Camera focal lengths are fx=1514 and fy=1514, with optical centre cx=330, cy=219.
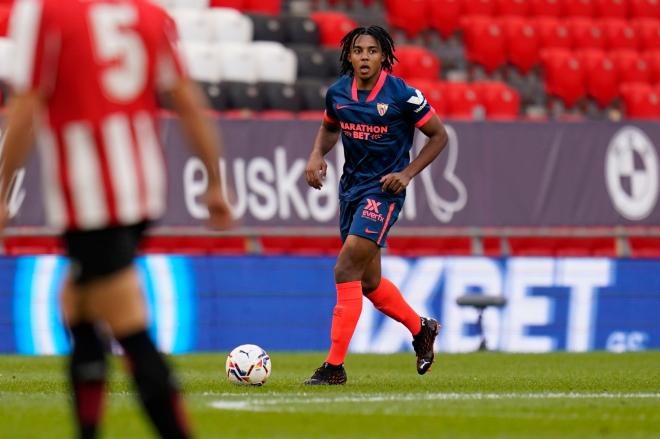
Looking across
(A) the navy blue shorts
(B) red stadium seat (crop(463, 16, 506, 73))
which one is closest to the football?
(A) the navy blue shorts

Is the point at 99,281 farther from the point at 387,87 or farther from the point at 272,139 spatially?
the point at 272,139

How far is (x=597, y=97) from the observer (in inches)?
794

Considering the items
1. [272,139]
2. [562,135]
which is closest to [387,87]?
[272,139]

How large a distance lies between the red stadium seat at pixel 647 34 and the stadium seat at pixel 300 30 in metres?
5.07

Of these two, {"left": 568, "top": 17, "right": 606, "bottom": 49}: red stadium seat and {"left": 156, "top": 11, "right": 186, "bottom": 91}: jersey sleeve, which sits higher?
{"left": 568, "top": 17, "right": 606, "bottom": 49}: red stadium seat

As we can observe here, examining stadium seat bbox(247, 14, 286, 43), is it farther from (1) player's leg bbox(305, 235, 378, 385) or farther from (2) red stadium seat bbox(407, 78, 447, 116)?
(1) player's leg bbox(305, 235, 378, 385)

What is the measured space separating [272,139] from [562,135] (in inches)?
132

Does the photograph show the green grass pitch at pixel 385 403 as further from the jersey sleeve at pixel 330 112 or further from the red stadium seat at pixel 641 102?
the red stadium seat at pixel 641 102

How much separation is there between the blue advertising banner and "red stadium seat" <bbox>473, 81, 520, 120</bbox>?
4.50 m

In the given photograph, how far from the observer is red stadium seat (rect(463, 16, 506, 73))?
797 inches

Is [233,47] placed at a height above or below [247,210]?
above

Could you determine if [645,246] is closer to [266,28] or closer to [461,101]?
[461,101]

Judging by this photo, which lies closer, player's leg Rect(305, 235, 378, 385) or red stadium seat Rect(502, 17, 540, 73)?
player's leg Rect(305, 235, 378, 385)

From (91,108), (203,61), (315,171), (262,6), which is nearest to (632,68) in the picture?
(262,6)
